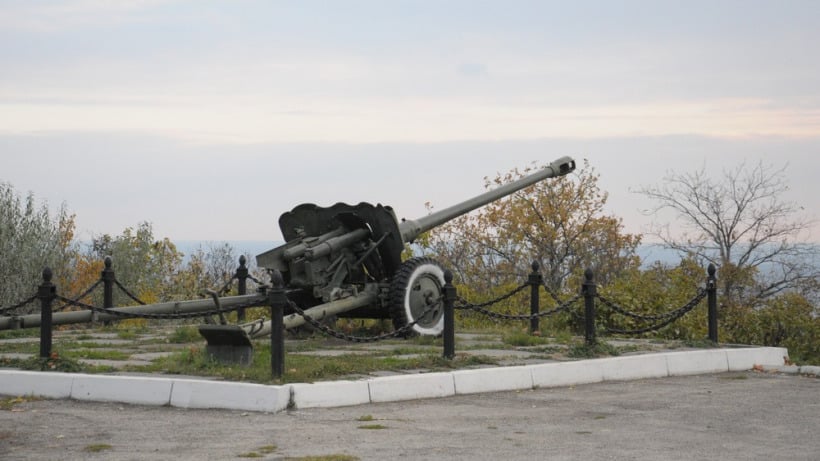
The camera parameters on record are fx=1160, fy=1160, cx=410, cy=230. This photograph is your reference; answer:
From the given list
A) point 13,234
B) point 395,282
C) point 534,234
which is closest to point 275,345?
point 395,282

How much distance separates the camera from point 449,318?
12727 millimetres

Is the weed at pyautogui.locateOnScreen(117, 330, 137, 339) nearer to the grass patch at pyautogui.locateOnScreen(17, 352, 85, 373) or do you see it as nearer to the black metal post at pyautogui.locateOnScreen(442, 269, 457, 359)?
the grass patch at pyautogui.locateOnScreen(17, 352, 85, 373)

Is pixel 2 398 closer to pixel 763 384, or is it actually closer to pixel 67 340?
pixel 67 340

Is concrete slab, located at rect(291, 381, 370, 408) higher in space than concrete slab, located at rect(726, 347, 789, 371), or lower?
lower

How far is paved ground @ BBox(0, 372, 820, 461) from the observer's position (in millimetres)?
8273

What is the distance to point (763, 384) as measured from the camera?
1284cm

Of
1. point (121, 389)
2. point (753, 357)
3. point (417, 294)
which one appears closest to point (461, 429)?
point (121, 389)

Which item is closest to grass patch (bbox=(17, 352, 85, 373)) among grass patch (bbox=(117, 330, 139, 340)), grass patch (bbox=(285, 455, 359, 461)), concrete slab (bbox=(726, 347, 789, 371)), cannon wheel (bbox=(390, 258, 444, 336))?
grass patch (bbox=(117, 330, 139, 340))

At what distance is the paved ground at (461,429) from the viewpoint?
326 inches

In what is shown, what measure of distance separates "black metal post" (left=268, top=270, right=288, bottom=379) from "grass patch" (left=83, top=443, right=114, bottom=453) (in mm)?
2582

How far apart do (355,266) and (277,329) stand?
12.3 ft

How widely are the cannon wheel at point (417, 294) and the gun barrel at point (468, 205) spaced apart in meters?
0.62

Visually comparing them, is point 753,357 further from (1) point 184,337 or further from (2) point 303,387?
(1) point 184,337

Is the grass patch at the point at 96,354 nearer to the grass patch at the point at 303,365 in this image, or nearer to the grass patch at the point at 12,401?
the grass patch at the point at 303,365
